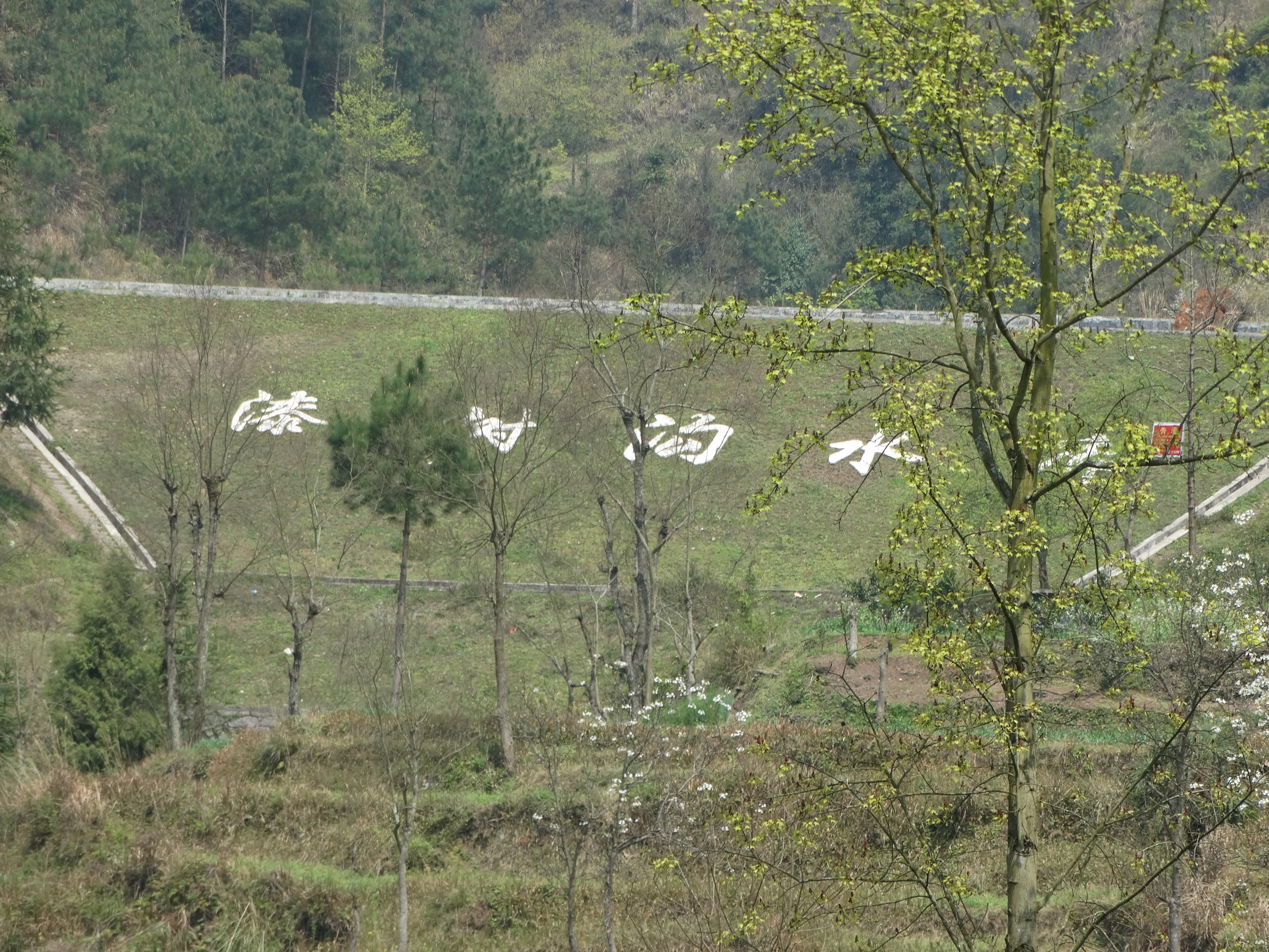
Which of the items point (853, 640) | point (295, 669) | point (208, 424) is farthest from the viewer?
point (295, 669)

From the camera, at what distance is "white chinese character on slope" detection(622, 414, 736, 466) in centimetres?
2833

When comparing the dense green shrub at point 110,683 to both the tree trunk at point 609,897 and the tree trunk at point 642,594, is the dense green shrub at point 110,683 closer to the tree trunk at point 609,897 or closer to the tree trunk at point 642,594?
the tree trunk at point 642,594

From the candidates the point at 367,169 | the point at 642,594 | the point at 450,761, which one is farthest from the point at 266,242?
the point at 450,761

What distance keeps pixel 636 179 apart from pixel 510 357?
2918cm

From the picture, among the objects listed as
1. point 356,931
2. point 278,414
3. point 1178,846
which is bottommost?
point 356,931

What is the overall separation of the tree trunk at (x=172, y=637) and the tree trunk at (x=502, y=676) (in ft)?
14.8

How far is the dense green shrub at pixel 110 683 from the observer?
688 inches

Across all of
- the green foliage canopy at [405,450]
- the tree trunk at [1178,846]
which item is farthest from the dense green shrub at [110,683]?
the tree trunk at [1178,846]

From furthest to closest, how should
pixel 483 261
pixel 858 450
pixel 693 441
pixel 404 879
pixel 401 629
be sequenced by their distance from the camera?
1. pixel 483 261
2. pixel 858 450
3. pixel 693 441
4. pixel 401 629
5. pixel 404 879

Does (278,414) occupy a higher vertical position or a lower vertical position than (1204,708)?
higher

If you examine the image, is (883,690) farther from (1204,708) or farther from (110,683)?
(110,683)

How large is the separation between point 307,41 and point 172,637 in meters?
43.2

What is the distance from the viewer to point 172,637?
18.6 metres

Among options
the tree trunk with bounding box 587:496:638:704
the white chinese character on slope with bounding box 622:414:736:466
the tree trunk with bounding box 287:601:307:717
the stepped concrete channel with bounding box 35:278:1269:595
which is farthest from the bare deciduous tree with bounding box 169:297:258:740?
the white chinese character on slope with bounding box 622:414:736:466
